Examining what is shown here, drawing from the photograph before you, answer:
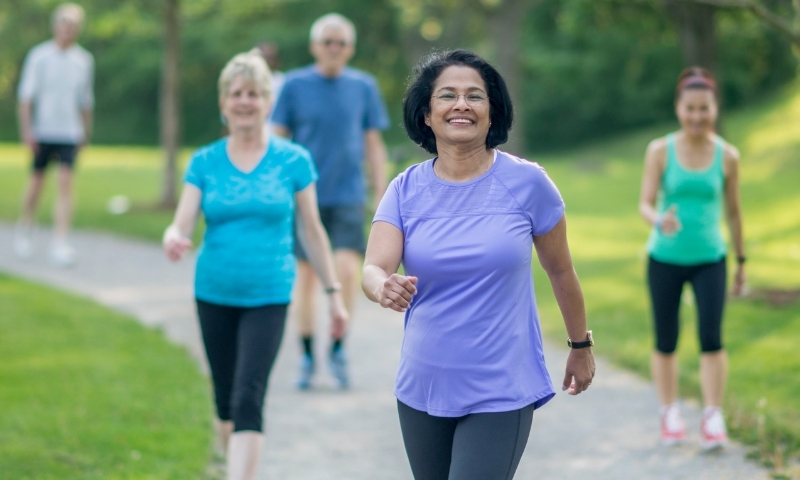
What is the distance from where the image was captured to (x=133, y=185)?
23.5 meters

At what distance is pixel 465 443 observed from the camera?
3.34 meters

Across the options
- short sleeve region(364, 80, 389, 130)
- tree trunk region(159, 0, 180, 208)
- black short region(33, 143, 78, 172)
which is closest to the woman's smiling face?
short sleeve region(364, 80, 389, 130)

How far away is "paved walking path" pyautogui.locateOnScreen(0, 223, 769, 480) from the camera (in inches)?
217

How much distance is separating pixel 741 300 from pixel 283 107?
4.76m

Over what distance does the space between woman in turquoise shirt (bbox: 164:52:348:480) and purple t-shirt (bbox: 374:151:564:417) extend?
149 cm

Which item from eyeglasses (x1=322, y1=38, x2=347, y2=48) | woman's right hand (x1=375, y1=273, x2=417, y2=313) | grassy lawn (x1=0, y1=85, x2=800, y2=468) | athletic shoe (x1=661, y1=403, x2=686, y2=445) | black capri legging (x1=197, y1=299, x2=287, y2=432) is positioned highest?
eyeglasses (x1=322, y1=38, x2=347, y2=48)

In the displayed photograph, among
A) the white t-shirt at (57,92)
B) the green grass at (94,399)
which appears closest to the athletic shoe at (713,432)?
the green grass at (94,399)

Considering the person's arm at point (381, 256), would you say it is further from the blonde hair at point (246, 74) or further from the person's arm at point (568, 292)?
the blonde hair at point (246, 74)

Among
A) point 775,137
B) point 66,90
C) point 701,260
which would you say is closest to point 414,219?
point 701,260

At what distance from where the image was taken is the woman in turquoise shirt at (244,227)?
4.80 m

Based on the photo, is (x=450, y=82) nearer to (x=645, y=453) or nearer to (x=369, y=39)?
(x=645, y=453)

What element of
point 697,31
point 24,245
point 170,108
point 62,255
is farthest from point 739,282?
point 170,108

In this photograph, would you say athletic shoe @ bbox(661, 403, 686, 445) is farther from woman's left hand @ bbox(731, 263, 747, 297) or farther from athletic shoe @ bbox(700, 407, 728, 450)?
woman's left hand @ bbox(731, 263, 747, 297)

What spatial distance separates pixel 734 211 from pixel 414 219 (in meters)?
3.15
